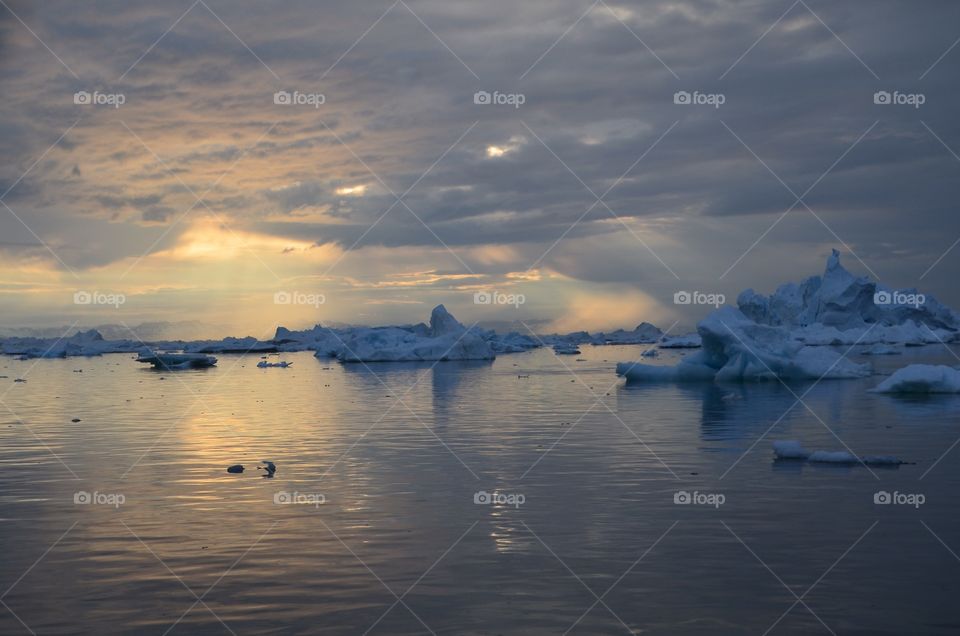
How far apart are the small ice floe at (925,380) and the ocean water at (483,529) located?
6.70m

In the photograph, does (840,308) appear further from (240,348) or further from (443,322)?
(240,348)

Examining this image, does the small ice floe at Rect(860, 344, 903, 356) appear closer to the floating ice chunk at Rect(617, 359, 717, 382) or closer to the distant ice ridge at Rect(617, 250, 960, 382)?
the distant ice ridge at Rect(617, 250, 960, 382)

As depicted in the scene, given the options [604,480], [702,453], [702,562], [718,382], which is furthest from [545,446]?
[718,382]

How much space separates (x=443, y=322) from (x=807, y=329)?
1409 inches

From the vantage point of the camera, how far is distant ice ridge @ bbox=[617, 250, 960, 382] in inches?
1623

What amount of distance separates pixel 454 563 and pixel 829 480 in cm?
786

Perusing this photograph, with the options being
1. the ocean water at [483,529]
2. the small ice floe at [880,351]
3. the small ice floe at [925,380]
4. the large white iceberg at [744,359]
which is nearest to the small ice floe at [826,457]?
the ocean water at [483,529]

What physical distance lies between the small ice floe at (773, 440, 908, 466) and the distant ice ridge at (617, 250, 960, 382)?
2307 centimetres

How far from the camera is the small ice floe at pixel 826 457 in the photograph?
55.2 feet

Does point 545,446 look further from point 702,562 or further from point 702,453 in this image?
point 702,562

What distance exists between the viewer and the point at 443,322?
258ft

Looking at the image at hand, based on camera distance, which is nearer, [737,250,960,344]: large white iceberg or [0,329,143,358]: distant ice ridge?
[737,250,960,344]: large white iceberg

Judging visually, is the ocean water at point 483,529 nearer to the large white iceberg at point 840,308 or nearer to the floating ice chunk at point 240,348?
the large white iceberg at point 840,308

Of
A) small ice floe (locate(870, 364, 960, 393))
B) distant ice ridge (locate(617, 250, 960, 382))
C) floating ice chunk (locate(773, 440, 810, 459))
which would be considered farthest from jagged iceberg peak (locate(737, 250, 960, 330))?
floating ice chunk (locate(773, 440, 810, 459))
